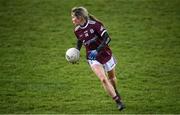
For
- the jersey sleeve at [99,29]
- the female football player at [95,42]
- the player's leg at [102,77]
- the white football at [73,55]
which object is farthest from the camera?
the white football at [73,55]

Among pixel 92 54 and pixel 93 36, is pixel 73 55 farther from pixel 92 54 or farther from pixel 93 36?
pixel 93 36

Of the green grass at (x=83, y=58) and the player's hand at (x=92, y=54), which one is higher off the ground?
the player's hand at (x=92, y=54)

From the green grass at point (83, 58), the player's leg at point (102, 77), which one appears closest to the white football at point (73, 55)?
the player's leg at point (102, 77)

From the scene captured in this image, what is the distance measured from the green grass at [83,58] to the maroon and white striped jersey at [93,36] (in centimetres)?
119

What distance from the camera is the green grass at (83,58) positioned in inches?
430

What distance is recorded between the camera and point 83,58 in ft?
47.9

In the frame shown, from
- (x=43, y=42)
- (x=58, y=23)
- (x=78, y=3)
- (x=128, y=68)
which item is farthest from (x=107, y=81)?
(x=78, y=3)

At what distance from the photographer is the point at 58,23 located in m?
17.5

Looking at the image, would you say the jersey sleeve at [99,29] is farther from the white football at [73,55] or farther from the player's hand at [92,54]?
the white football at [73,55]

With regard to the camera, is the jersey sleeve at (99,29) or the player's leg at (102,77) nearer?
the player's leg at (102,77)

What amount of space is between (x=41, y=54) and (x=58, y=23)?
288cm

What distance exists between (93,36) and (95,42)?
5.5 inches

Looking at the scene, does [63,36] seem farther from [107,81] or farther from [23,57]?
[107,81]

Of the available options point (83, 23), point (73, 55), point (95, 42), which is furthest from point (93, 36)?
point (73, 55)
